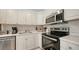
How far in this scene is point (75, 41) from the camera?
3.18 ft

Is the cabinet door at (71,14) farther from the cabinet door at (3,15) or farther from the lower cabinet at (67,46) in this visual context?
the cabinet door at (3,15)

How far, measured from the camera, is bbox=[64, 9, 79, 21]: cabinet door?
1.01 metres

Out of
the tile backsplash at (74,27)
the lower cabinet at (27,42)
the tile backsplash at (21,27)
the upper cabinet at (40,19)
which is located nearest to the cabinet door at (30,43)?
the lower cabinet at (27,42)

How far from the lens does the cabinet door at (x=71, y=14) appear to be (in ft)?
3.32

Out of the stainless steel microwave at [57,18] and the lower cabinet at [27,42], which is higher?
the stainless steel microwave at [57,18]

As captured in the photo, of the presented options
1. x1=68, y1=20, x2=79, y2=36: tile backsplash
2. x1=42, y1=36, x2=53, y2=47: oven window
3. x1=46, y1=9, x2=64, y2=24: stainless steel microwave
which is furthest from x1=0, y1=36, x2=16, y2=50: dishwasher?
x1=68, y1=20, x2=79, y2=36: tile backsplash

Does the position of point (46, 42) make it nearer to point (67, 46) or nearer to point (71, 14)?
point (67, 46)

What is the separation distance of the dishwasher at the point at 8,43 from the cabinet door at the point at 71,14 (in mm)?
675

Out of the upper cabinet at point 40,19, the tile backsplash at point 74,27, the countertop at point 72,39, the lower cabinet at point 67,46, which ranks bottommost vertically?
the lower cabinet at point 67,46

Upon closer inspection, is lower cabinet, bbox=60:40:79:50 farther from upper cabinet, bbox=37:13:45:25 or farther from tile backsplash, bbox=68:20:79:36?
upper cabinet, bbox=37:13:45:25

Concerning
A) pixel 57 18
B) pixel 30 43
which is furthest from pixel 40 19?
pixel 30 43

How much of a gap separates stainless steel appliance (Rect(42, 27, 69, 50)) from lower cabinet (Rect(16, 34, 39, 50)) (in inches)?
4.2
